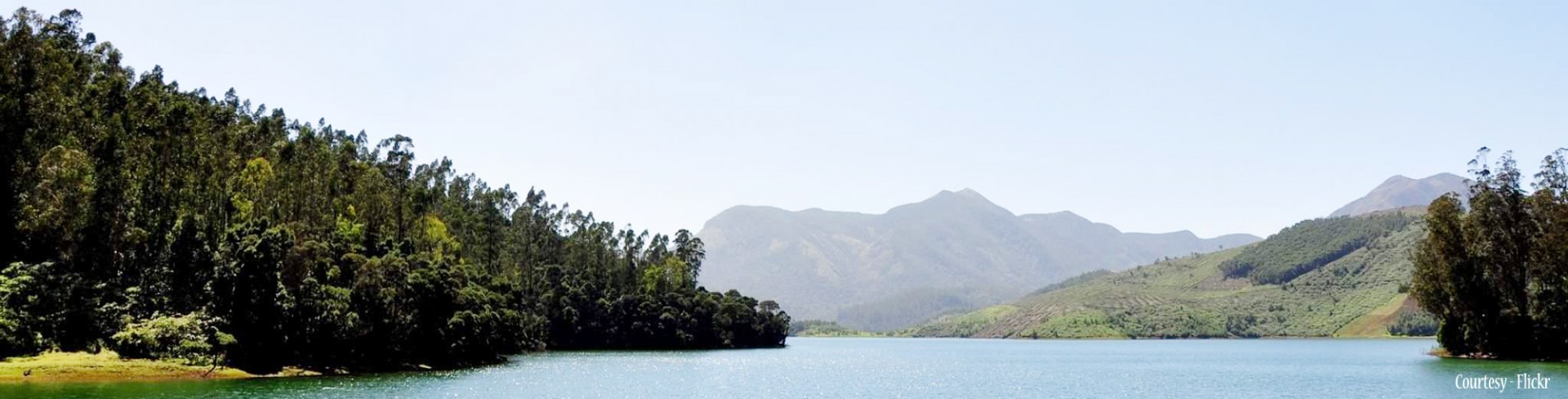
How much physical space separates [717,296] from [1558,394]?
138 metres

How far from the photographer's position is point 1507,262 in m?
105

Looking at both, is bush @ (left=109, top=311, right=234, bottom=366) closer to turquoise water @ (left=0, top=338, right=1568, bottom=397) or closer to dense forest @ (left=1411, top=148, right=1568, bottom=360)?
turquoise water @ (left=0, top=338, right=1568, bottom=397)

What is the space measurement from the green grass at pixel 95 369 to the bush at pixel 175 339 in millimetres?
717

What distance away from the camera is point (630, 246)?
643 ft

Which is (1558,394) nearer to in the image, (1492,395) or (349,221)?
(1492,395)

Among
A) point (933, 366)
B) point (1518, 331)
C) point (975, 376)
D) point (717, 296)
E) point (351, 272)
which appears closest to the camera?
point (351, 272)

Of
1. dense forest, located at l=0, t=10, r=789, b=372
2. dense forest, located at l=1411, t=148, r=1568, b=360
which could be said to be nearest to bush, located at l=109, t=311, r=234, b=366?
dense forest, located at l=0, t=10, r=789, b=372

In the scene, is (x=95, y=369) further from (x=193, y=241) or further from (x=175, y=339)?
(x=193, y=241)

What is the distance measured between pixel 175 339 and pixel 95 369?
229 inches

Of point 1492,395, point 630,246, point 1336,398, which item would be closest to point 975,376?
point 1336,398

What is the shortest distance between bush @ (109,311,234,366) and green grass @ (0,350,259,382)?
72 cm

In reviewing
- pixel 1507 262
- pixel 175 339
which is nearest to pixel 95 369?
pixel 175 339

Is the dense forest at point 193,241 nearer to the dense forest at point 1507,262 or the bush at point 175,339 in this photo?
the bush at point 175,339

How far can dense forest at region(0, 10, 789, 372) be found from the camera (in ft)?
231
